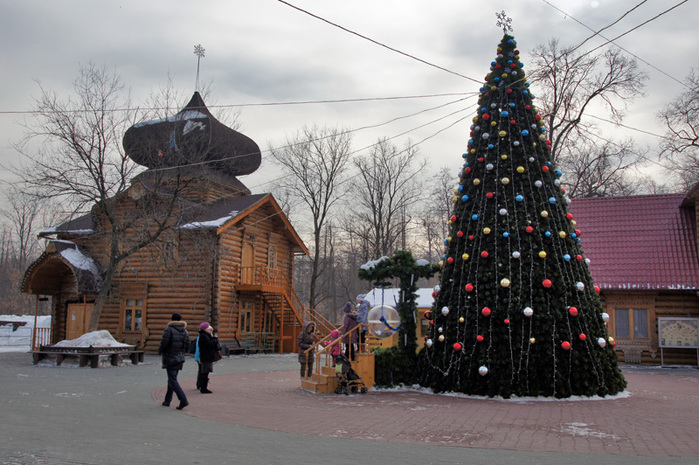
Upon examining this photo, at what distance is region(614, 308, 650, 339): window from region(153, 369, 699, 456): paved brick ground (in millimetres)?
8064

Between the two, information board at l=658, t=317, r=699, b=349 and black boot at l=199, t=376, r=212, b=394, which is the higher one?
information board at l=658, t=317, r=699, b=349

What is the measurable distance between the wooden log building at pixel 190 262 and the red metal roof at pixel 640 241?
13746 millimetres

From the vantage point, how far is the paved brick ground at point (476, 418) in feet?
24.2

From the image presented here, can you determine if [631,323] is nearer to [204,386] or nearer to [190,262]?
[204,386]

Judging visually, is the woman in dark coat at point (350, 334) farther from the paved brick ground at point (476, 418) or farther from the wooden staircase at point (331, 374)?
the paved brick ground at point (476, 418)

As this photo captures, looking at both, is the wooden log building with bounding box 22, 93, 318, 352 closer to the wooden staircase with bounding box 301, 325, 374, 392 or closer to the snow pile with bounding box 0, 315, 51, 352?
the snow pile with bounding box 0, 315, 51, 352

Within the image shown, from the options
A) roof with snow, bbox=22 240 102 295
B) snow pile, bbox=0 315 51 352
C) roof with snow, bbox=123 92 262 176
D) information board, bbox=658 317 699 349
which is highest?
roof with snow, bbox=123 92 262 176

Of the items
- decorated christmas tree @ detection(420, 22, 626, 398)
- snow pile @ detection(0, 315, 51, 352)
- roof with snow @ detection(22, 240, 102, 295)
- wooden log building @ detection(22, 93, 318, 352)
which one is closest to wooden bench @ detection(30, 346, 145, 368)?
wooden log building @ detection(22, 93, 318, 352)

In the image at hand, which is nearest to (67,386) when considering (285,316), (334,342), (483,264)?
(334,342)

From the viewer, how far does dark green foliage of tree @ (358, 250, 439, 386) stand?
42.6 ft

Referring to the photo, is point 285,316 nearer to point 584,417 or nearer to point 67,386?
point 67,386

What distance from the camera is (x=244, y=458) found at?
20.4 ft

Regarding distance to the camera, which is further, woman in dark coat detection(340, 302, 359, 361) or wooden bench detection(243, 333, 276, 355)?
wooden bench detection(243, 333, 276, 355)

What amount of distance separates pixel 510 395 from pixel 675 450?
177 inches
